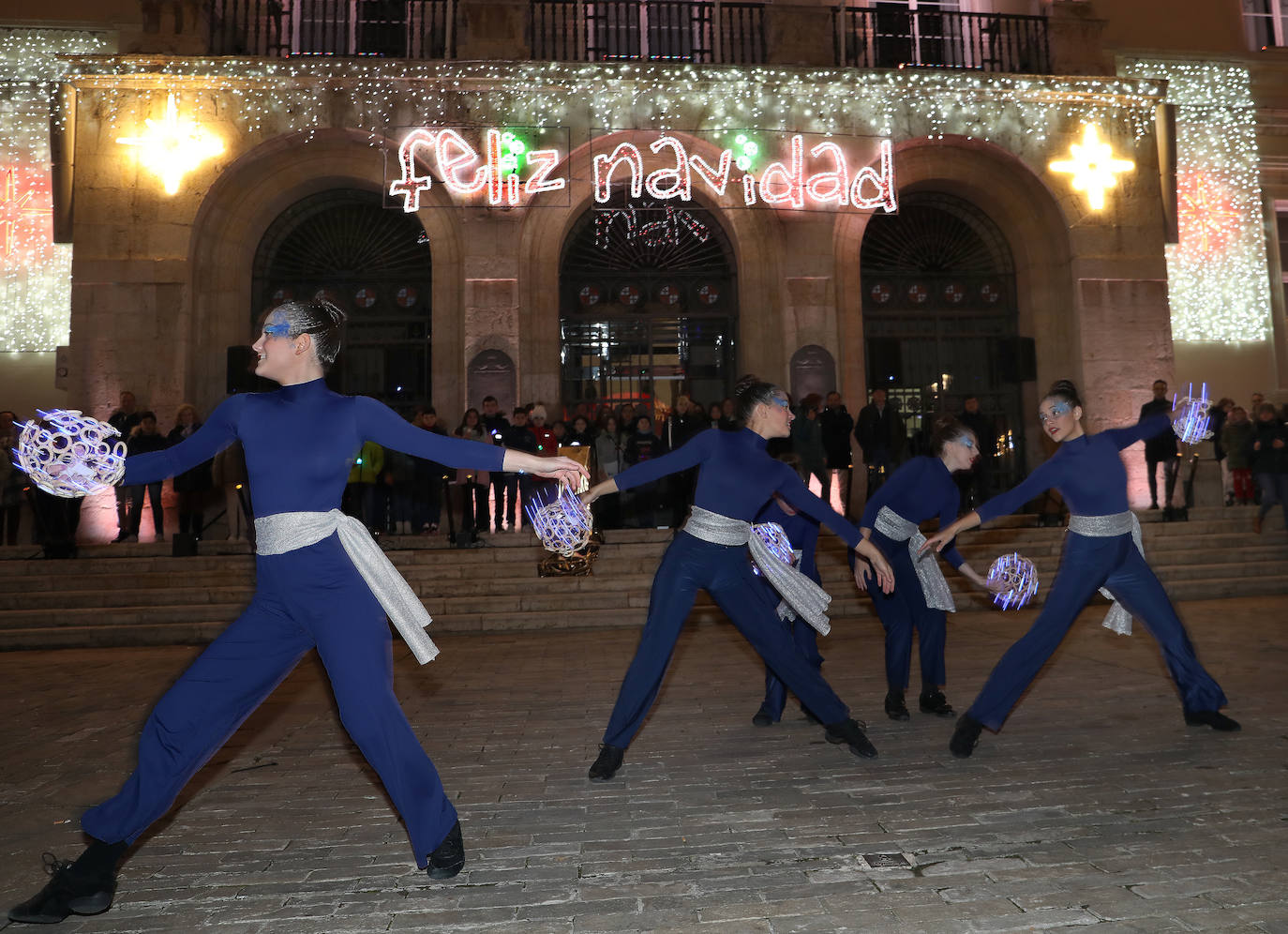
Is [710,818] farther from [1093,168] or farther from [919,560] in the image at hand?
[1093,168]

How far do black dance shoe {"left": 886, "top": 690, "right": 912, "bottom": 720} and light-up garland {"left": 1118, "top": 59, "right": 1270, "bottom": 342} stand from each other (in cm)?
1574

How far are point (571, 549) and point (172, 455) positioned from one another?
5.59 ft

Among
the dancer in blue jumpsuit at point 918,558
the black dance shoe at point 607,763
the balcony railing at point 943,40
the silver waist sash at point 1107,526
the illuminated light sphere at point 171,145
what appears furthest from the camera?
the balcony railing at point 943,40

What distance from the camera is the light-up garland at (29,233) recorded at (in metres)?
16.5

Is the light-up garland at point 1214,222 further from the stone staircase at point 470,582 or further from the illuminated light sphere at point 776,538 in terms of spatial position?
the illuminated light sphere at point 776,538

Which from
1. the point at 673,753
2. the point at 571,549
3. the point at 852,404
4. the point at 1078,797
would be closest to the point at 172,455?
the point at 571,549

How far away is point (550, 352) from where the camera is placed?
16062mm

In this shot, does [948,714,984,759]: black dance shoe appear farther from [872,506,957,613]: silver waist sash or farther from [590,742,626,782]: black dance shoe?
[590,742,626,782]: black dance shoe

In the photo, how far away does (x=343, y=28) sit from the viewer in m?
17.3

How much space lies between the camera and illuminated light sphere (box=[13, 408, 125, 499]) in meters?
3.30

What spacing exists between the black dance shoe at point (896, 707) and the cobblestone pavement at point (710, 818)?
0.09 m

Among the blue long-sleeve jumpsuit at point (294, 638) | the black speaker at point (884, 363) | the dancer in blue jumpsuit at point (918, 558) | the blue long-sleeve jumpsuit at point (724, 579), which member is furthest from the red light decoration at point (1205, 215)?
the blue long-sleeve jumpsuit at point (294, 638)

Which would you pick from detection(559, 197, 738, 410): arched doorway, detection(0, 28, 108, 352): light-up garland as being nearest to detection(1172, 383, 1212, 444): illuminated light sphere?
detection(559, 197, 738, 410): arched doorway

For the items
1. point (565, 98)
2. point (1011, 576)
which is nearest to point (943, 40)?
point (565, 98)
